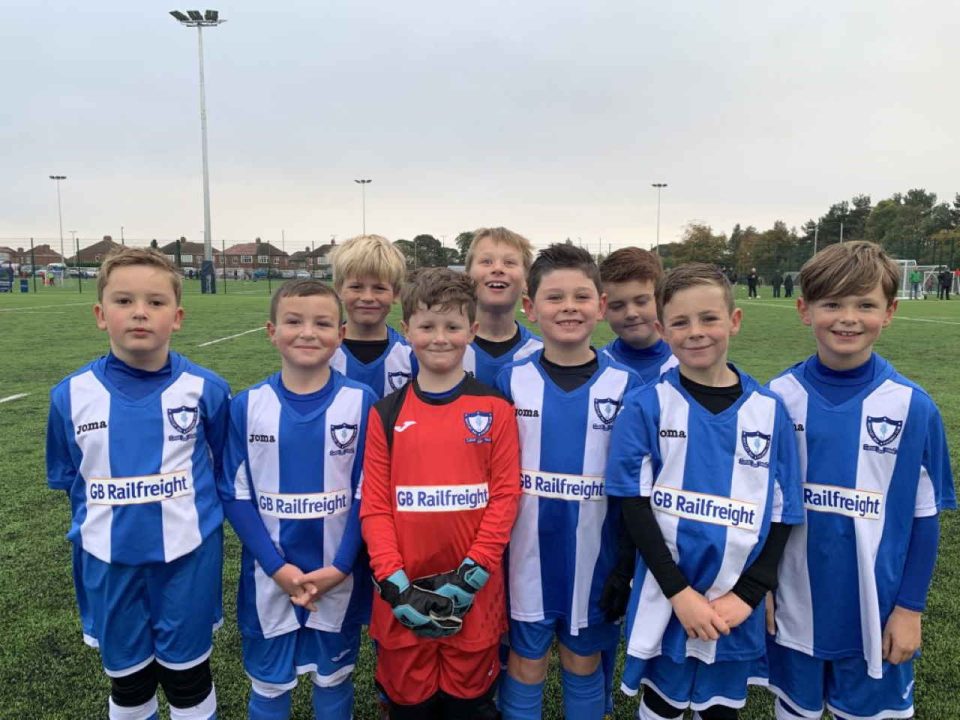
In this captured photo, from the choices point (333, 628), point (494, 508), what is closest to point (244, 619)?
point (333, 628)

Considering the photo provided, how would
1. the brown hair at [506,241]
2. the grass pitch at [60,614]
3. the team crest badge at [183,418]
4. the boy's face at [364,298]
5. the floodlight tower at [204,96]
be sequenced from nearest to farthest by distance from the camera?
the team crest badge at [183,418]
the grass pitch at [60,614]
the boy's face at [364,298]
the brown hair at [506,241]
the floodlight tower at [204,96]

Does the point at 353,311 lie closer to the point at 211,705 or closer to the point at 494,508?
the point at 494,508

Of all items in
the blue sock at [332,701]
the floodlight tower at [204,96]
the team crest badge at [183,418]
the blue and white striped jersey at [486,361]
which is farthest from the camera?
the floodlight tower at [204,96]

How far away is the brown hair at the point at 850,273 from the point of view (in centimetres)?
187

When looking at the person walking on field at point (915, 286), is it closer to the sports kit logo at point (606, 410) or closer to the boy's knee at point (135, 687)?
the sports kit logo at point (606, 410)

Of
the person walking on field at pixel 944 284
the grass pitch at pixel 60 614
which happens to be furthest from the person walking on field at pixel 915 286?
the grass pitch at pixel 60 614

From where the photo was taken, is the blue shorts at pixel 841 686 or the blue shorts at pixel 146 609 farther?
the blue shorts at pixel 146 609

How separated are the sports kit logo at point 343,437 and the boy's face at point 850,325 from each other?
1450mm

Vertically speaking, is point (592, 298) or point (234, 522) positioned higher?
point (592, 298)

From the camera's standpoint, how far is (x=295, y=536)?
6.80 feet

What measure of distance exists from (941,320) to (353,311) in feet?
66.3

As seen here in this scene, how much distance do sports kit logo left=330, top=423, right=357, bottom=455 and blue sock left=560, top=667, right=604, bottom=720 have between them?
105cm

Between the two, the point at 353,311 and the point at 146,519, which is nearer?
the point at 146,519

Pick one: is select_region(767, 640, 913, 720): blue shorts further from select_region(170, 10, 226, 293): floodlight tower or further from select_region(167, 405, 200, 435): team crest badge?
select_region(170, 10, 226, 293): floodlight tower
